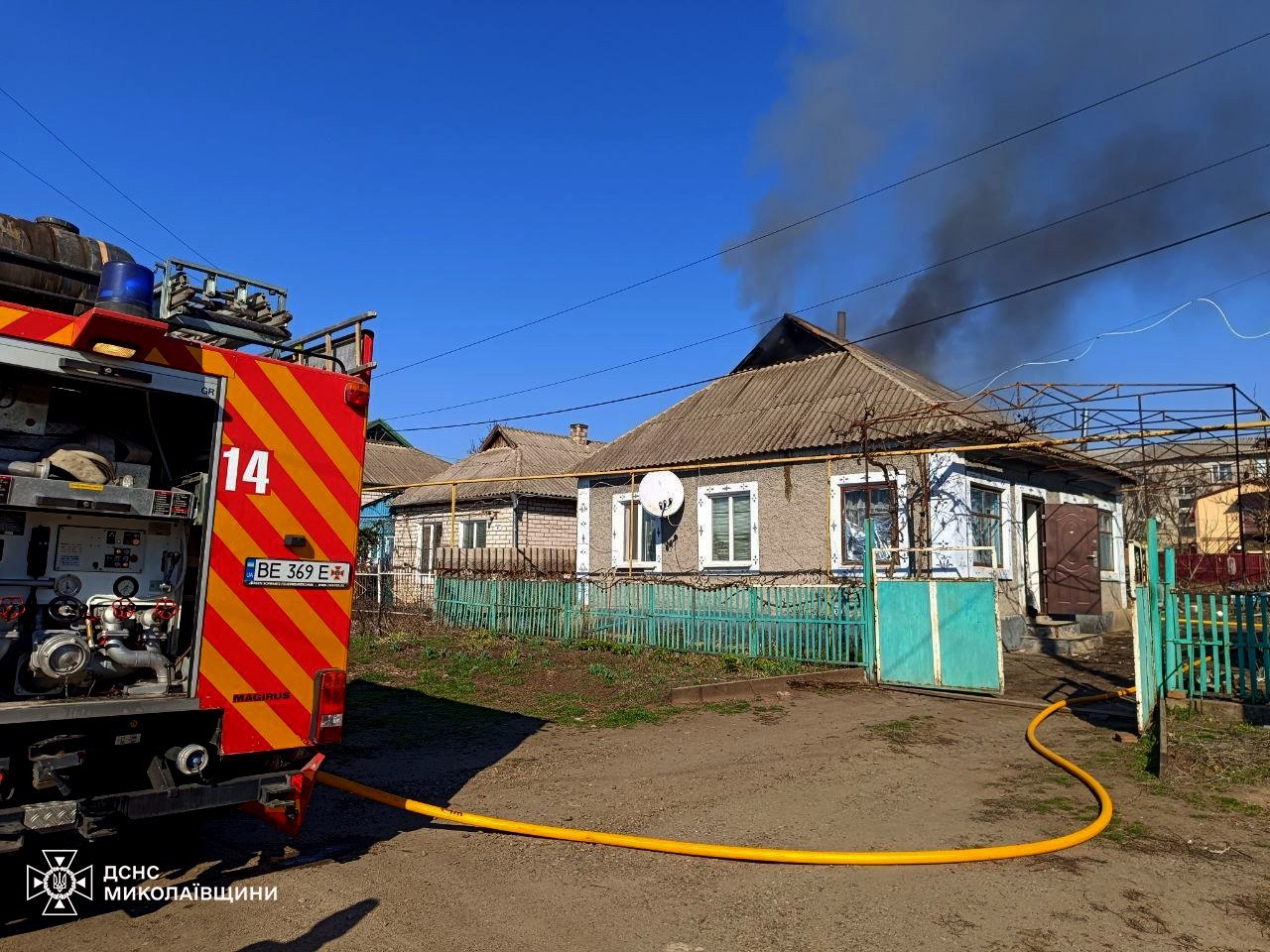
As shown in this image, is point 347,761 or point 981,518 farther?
point 981,518

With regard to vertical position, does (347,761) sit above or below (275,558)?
below

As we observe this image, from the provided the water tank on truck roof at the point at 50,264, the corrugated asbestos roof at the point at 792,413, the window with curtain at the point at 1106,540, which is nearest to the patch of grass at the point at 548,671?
the corrugated asbestos roof at the point at 792,413

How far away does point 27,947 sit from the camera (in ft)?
12.5

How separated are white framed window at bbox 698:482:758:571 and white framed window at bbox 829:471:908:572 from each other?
5.81 ft

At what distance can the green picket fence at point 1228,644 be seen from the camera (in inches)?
326

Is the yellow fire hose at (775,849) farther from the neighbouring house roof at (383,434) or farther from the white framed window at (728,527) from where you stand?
the neighbouring house roof at (383,434)

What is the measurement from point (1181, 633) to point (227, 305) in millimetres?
9514

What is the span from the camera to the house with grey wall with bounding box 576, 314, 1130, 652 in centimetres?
1470

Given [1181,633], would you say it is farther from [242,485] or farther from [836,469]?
[242,485]

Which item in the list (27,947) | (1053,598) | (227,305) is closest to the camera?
(27,947)

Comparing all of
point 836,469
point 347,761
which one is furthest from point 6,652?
point 836,469

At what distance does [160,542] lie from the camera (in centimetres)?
457

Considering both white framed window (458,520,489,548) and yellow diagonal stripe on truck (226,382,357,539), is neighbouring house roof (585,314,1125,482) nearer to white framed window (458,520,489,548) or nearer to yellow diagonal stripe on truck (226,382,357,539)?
white framed window (458,520,489,548)

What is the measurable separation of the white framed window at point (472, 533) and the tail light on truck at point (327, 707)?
20.8m
